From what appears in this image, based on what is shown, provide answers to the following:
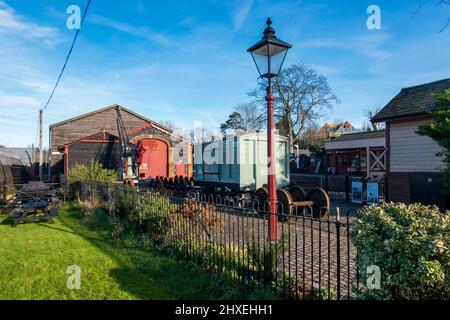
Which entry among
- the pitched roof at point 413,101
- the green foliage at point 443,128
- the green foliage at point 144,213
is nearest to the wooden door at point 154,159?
the green foliage at point 144,213

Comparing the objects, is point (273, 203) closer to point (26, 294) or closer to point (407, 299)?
point (407, 299)

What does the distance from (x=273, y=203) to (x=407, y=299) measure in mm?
2459

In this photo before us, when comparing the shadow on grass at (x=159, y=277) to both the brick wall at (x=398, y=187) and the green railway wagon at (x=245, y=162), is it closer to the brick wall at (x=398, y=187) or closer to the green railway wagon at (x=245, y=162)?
the green railway wagon at (x=245, y=162)

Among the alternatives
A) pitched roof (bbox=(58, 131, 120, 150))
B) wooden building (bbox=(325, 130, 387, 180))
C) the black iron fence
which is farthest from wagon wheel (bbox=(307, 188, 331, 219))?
pitched roof (bbox=(58, 131, 120, 150))

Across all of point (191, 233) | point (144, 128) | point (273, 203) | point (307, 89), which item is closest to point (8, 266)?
point (191, 233)

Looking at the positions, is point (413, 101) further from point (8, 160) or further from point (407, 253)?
point (8, 160)

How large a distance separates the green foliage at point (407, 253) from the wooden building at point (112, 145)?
2024cm

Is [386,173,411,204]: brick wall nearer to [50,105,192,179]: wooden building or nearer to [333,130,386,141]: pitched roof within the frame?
[333,130,386,141]: pitched roof

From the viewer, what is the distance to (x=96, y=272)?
480cm

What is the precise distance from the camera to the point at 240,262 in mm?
4527

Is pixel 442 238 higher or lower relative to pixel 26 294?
higher

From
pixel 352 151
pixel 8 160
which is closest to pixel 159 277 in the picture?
pixel 8 160

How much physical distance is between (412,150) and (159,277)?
34.8 ft

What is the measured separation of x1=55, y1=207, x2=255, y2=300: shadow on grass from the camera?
401 centimetres
